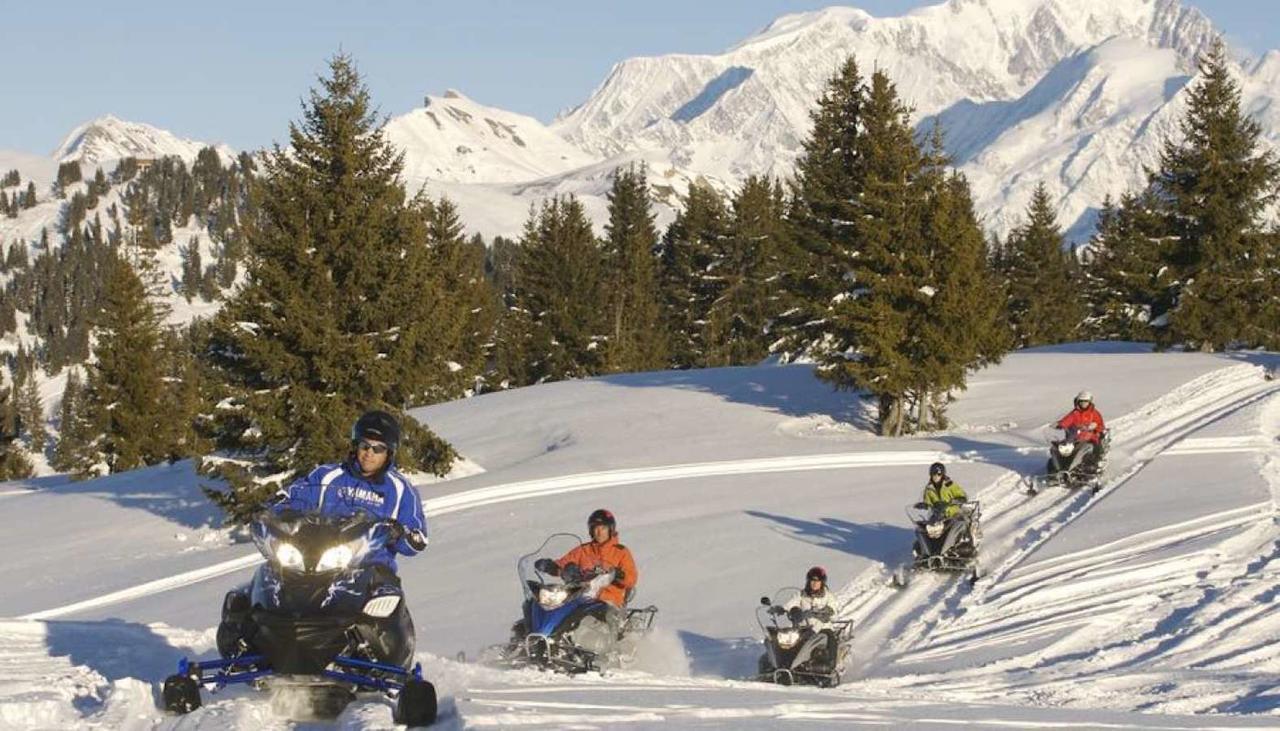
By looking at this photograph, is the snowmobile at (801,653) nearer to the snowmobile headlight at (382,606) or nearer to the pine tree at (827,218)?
the snowmobile headlight at (382,606)

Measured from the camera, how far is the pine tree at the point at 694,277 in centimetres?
5291

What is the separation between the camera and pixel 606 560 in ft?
35.6

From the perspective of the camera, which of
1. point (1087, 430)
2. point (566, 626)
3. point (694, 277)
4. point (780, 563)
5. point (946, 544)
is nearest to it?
point (566, 626)

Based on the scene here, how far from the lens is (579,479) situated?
23422mm

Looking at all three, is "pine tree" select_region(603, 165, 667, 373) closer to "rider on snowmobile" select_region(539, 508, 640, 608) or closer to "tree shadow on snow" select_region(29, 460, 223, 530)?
"tree shadow on snow" select_region(29, 460, 223, 530)

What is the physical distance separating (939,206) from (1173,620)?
1756 cm

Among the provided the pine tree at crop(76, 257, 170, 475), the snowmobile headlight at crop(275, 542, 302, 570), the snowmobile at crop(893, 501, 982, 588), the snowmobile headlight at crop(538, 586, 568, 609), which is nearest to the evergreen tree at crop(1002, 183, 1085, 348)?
the pine tree at crop(76, 257, 170, 475)

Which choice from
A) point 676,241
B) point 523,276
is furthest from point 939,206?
point 676,241

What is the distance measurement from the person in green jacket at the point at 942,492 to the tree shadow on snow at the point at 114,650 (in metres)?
9.60

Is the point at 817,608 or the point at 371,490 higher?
the point at 371,490

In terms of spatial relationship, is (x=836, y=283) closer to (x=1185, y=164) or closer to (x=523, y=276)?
(x=1185, y=164)

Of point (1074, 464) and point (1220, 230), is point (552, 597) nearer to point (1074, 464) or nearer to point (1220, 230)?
point (1074, 464)

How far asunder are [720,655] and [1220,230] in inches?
1239

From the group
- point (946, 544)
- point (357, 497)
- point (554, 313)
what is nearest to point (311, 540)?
point (357, 497)
